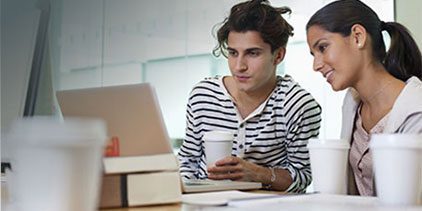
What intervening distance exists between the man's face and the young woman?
215mm

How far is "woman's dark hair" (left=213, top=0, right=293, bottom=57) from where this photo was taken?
1.58 metres

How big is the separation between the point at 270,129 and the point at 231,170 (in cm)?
32

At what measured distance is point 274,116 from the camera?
5.10ft

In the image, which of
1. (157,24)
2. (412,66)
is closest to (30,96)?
(412,66)

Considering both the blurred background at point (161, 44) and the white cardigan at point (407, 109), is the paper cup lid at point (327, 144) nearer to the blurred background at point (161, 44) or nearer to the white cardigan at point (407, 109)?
the white cardigan at point (407, 109)

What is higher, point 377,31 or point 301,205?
point 377,31

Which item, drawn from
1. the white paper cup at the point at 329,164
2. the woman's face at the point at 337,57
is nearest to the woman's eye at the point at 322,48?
the woman's face at the point at 337,57

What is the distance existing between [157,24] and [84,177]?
2428mm

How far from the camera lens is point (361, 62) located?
1349mm

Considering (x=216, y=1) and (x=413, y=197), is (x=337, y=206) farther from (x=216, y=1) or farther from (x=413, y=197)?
(x=216, y=1)

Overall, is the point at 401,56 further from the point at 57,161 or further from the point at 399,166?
the point at 57,161

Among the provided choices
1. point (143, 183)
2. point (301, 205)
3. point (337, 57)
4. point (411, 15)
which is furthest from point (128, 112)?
point (411, 15)

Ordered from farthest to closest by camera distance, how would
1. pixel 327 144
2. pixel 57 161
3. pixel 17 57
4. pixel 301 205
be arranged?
pixel 17 57 → pixel 327 144 → pixel 301 205 → pixel 57 161

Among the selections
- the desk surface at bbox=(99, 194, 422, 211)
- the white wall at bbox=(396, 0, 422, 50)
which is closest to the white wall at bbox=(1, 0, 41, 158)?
the desk surface at bbox=(99, 194, 422, 211)
